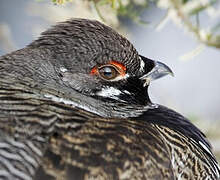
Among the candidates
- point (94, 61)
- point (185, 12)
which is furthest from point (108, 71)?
point (185, 12)

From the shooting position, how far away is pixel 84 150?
476 cm

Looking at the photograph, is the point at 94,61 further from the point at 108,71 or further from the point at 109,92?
the point at 109,92

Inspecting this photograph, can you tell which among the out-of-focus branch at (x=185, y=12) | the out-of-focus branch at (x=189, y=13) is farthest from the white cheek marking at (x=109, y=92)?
the out-of-focus branch at (x=189, y=13)

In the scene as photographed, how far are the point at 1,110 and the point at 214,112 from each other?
811cm

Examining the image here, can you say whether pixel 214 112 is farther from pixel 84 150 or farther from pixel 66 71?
pixel 84 150

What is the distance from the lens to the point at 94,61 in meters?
5.79

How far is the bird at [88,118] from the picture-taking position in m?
4.68

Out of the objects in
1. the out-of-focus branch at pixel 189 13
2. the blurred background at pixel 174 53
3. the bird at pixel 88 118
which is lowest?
the bird at pixel 88 118

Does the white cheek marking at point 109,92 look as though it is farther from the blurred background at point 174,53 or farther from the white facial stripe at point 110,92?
the blurred background at point 174,53

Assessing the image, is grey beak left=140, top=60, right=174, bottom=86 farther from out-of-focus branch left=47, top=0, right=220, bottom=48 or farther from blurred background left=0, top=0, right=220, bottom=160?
blurred background left=0, top=0, right=220, bottom=160

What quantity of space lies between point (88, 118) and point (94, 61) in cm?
79

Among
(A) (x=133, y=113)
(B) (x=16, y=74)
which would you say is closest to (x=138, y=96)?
(A) (x=133, y=113)

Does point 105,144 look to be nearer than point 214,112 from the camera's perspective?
Yes

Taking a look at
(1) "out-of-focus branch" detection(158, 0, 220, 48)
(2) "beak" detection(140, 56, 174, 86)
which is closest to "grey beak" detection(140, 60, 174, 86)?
(2) "beak" detection(140, 56, 174, 86)
